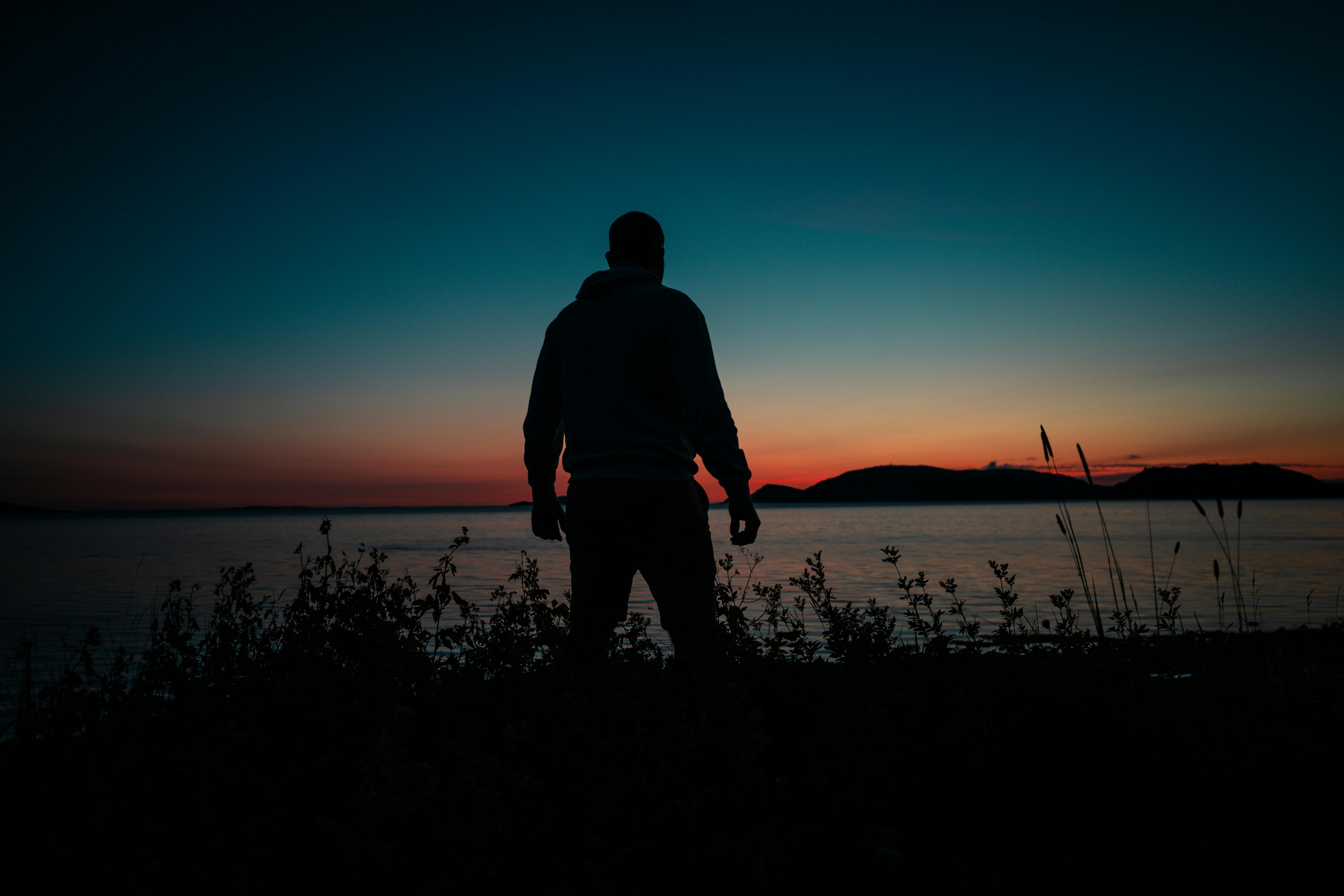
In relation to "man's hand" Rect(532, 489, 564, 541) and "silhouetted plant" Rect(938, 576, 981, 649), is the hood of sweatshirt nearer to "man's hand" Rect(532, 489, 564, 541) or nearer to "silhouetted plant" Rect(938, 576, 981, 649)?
"man's hand" Rect(532, 489, 564, 541)

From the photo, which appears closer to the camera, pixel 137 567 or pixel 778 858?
pixel 778 858

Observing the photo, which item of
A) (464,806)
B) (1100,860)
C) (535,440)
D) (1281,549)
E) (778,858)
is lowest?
(1281,549)

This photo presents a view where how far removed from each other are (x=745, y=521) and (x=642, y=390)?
883 mm

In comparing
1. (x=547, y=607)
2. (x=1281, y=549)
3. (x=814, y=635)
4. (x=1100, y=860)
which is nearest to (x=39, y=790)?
(x=547, y=607)

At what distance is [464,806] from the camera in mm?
1695

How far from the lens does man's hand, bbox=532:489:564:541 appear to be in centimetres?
385

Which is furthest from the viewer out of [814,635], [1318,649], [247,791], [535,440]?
[814,635]

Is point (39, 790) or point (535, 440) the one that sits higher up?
point (535, 440)

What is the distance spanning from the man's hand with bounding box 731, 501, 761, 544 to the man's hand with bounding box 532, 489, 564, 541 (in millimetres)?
1019

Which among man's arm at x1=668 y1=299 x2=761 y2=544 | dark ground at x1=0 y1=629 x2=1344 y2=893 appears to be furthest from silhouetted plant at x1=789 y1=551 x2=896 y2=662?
man's arm at x1=668 y1=299 x2=761 y2=544

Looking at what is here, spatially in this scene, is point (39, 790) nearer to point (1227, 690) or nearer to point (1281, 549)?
point (1227, 690)

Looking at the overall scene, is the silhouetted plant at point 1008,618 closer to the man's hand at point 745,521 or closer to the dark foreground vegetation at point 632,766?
the dark foreground vegetation at point 632,766

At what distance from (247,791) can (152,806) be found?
0.26 m

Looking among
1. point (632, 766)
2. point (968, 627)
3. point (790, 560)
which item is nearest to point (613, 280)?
point (632, 766)
